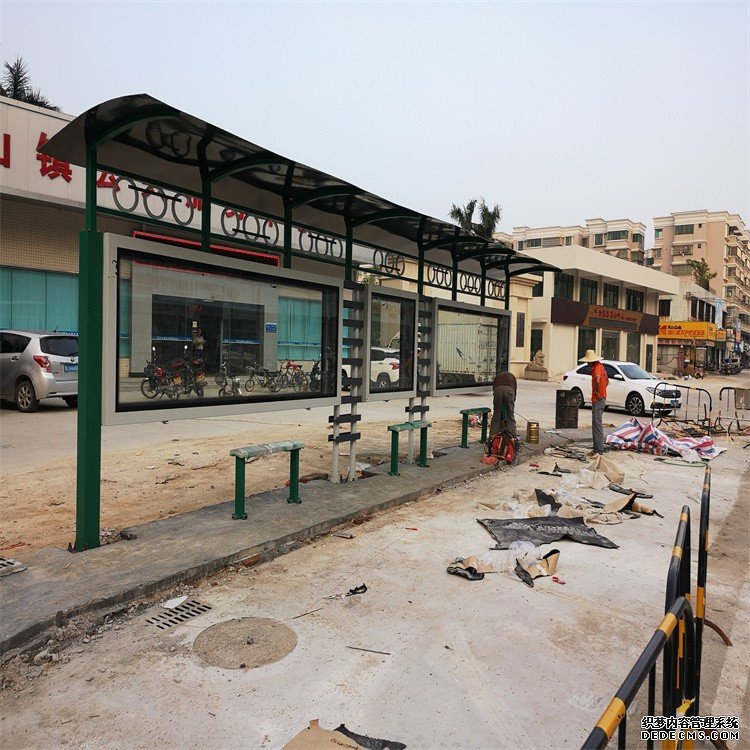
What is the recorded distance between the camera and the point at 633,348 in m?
50.0

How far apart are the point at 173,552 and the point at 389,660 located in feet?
7.48

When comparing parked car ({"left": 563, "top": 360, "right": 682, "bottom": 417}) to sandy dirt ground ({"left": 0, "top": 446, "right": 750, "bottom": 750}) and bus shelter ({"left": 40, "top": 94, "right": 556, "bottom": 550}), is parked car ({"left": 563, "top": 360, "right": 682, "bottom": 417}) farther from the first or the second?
sandy dirt ground ({"left": 0, "top": 446, "right": 750, "bottom": 750})

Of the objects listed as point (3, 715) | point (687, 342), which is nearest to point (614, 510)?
point (3, 715)

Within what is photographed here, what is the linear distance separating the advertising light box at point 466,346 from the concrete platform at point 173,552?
8.53ft

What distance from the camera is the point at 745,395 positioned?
1833cm

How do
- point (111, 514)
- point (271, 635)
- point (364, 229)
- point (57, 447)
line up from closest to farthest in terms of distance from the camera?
1. point (271, 635)
2. point (111, 514)
3. point (364, 229)
4. point (57, 447)

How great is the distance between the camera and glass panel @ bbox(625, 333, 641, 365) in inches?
1929

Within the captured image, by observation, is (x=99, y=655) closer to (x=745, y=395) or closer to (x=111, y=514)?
(x=111, y=514)

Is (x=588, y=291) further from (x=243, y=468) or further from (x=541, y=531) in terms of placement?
(x=243, y=468)

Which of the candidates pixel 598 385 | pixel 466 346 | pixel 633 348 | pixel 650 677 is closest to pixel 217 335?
pixel 650 677

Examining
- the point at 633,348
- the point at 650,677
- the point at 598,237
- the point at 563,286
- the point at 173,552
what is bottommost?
the point at 173,552

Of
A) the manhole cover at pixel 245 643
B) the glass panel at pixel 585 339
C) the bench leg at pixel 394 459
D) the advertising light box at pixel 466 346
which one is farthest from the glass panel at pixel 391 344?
the glass panel at pixel 585 339

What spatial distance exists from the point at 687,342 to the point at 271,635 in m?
57.3

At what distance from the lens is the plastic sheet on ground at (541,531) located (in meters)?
5.94
